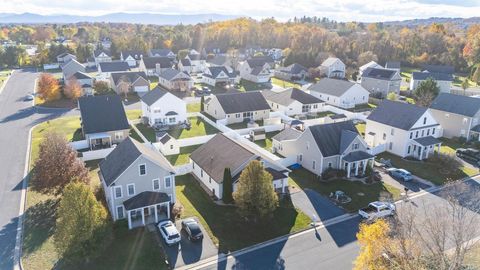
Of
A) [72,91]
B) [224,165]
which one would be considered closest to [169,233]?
[224,165]

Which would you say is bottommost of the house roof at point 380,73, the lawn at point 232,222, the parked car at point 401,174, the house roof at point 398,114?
the lawn at point 232,222

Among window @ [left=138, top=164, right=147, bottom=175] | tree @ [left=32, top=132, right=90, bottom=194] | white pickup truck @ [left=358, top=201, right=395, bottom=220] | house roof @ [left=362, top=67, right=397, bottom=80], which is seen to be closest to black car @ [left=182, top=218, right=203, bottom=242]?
window @ [left=138, top=164, right=147, bottom=175]

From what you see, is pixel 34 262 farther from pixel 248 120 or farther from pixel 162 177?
pixel 248 120

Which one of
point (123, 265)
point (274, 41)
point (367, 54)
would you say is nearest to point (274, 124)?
point (123, 265)

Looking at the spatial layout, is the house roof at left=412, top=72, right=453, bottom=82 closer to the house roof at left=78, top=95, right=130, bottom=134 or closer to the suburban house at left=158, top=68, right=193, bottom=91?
the suburban house at left=158, top=68, right=193, bottom=91

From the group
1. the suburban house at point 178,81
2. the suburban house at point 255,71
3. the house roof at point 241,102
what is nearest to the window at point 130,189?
the house roof at point 241,102

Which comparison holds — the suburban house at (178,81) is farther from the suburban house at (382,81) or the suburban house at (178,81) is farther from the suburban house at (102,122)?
the suburban house at (382,81)
